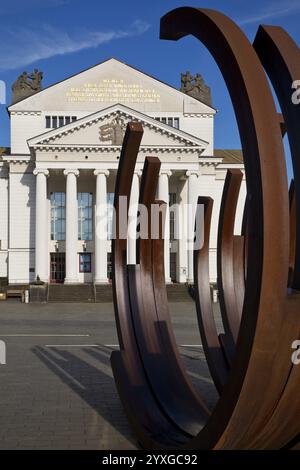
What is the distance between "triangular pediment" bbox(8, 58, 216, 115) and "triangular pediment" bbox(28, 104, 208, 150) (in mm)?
5386

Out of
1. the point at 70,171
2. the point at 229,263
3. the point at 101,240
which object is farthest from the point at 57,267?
→ the point at 229,263

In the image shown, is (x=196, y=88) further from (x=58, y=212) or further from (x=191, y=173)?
(x=58, y=212)

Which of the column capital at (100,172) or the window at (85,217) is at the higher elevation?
the column capital at (100,172)

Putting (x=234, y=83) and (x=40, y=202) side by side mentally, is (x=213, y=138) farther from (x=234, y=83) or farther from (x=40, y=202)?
(x=234, y=83)

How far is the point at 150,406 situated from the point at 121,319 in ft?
4.28

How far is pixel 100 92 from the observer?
4734cm

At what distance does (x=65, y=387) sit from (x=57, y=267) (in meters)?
38.2

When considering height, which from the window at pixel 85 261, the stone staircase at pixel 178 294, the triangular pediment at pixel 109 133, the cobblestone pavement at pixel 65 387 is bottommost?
the stone staircase at pixel 178 294

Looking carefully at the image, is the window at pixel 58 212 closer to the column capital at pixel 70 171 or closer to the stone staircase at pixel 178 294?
the column capital at pixel 70 171

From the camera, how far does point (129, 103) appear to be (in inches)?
1871

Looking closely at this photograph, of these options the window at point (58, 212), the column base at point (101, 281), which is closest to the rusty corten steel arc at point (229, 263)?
the column base at point (101, 281)

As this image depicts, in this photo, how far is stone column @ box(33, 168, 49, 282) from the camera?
42.2 m

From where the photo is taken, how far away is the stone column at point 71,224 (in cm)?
4216

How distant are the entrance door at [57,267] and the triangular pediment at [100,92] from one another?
1325 cm
